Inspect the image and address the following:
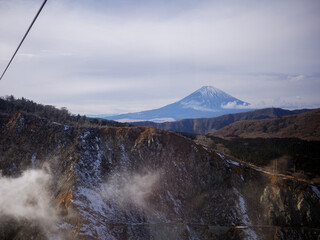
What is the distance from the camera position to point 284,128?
16650cm

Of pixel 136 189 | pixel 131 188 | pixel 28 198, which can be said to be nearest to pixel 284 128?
pixel 136 189

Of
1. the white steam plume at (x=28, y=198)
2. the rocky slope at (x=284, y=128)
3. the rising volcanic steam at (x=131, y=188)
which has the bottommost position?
the white steam plume at (x=28, y=198)

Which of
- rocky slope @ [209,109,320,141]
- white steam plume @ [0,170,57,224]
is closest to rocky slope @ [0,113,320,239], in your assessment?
white steam plume @ [0,170,57,224]

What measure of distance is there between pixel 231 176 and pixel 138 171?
18.2m

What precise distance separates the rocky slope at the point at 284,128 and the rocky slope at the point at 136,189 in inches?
4726

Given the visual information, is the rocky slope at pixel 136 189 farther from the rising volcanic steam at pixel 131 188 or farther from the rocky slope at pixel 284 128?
the rocky slope at pixel 284 128

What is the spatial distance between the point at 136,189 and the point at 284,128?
520 feet

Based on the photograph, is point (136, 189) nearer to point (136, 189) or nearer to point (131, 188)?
point (136, 189)

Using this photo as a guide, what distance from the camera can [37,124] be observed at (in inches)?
1875

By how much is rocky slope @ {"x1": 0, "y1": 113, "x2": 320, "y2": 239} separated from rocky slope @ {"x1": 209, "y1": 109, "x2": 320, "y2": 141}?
394 ft

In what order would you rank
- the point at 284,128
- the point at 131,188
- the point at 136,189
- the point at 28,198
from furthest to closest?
the point at 284,128 < the point at 136,189 < the point at 131,188 < the point at 28,198

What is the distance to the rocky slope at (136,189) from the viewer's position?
109 feet

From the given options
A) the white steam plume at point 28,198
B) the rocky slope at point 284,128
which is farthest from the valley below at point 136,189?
the rocky slope at point 284,128

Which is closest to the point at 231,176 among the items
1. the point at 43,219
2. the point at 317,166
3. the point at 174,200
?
the point at 174,200
